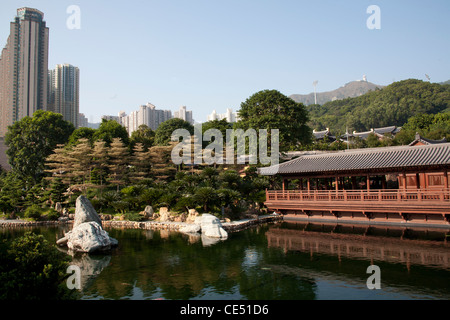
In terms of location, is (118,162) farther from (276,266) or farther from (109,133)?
(276,266)

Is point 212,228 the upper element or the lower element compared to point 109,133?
lower

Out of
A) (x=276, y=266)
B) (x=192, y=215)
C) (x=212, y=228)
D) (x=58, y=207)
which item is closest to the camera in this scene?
(x=276, y=266)

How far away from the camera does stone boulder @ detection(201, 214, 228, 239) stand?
16.2m

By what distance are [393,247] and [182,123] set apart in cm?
3371

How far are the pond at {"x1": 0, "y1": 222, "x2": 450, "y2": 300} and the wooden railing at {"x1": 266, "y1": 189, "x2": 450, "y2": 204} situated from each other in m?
1.53

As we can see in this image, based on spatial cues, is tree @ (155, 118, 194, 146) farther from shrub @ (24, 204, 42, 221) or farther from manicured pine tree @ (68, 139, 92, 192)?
shrub @ (24, 204, 42, 221)

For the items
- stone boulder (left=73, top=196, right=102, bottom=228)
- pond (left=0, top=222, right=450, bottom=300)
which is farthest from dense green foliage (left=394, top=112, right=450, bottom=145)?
stone boulder (left=73, top=196, right=102, bottom=228)

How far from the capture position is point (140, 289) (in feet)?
28.1

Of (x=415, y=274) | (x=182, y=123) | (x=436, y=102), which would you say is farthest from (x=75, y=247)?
(x=436, y=102)

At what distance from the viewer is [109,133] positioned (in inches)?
1390

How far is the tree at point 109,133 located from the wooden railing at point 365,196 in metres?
20.9

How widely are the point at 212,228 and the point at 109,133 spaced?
23174 millimetres

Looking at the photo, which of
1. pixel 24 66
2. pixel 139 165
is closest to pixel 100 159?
pixel 139 165
